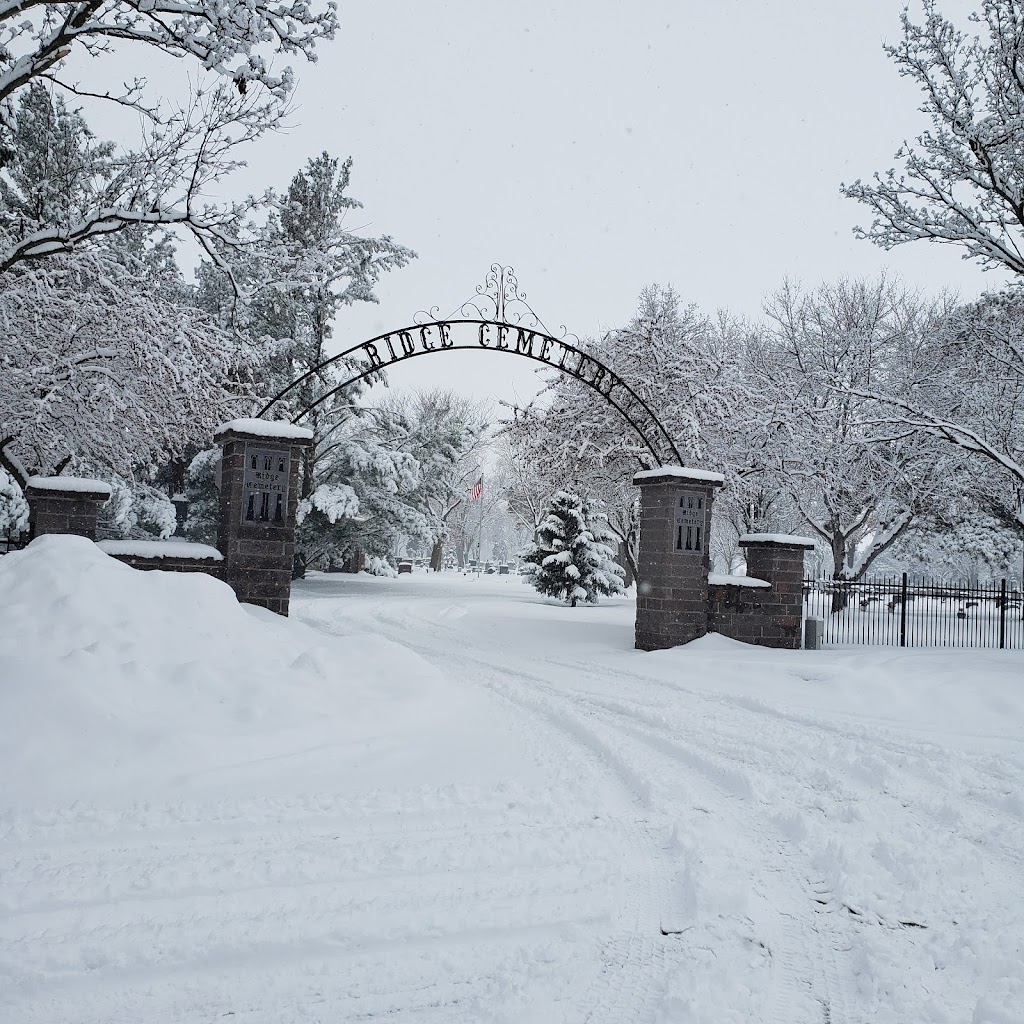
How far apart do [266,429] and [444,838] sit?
8012 mm

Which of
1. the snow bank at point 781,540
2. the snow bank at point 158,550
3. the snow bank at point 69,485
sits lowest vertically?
the snow bank at point 158,550

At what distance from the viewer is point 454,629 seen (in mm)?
15102

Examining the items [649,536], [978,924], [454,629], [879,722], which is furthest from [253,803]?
[454,629]

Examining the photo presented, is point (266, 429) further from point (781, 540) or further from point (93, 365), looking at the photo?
point (781, 540)

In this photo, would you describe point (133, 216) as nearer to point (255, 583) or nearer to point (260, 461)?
point (260, 461)

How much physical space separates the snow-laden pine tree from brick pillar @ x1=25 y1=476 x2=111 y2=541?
15.8 metres

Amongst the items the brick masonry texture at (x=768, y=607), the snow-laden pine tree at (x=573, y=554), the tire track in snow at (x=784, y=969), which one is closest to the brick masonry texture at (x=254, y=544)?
the brick masonry texture at (x=768, y=607)

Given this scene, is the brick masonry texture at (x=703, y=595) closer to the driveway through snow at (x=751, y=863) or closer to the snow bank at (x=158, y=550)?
→ the driveway through snow at (x=751, y=863)

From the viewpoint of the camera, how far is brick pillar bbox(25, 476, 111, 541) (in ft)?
→ 32.5

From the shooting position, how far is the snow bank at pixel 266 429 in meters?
10.7

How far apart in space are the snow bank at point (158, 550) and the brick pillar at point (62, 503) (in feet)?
1.29

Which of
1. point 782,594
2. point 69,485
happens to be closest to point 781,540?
point 782,594

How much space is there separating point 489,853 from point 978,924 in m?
2.12

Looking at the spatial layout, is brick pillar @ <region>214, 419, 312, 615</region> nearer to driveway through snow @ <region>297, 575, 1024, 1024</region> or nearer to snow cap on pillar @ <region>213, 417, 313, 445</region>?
snow cap on pillar @ <region>213, 417, 313, 445</region>
